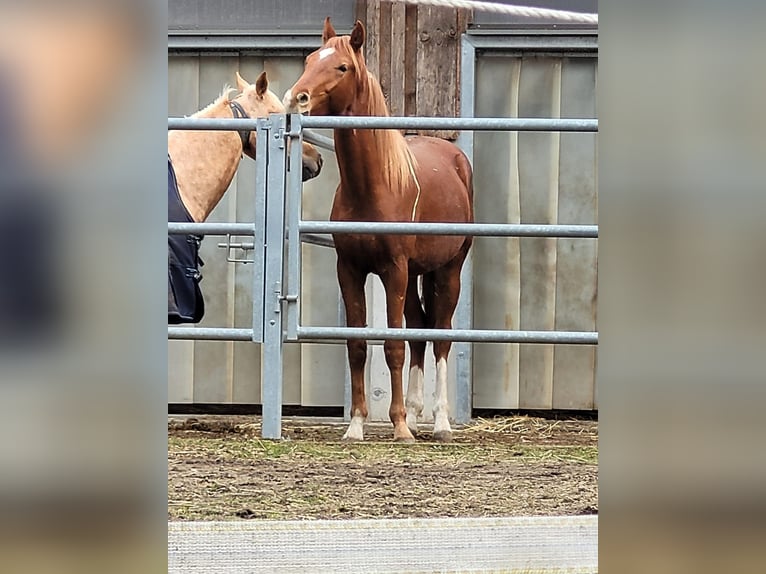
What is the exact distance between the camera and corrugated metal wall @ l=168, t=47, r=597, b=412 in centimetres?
408

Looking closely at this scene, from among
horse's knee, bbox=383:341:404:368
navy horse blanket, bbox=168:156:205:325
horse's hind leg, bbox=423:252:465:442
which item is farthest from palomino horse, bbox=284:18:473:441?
navy horse blanket, bbox=168:156:205:325

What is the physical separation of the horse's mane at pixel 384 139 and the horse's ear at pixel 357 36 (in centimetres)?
2

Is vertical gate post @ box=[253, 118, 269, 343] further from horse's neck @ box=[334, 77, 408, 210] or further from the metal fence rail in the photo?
horse's neck @ box=[334, 77, 408, 210]

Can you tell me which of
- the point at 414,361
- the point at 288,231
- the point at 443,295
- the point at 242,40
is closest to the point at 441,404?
the point at 414,361

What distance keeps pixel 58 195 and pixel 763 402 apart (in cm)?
31

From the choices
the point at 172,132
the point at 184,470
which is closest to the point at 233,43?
the point at 172,132

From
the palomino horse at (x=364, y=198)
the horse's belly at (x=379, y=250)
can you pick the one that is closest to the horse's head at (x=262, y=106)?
the palomino horse at (x=364, y=198)

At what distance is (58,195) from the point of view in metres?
0.41

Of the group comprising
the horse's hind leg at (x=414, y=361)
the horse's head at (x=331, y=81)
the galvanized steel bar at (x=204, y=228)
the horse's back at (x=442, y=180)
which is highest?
the horse's head at (x=331, y=81)

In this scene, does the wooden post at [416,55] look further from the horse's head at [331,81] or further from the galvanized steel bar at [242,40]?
the horse's head at [331,81]

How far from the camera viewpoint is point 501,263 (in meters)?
4.07

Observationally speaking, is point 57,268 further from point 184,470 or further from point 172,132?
point 172,132

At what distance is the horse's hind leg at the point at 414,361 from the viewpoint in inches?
128

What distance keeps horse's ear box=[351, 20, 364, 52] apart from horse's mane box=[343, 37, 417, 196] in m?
0.02
